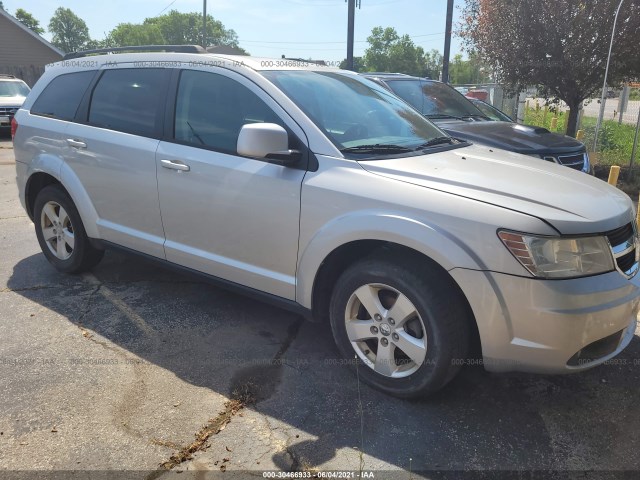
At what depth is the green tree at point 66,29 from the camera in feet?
359

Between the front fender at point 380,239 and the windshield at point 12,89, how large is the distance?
670 inches

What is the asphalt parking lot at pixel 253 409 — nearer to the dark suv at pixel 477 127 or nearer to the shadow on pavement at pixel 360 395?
the shadow on pavement at pixel 360 395

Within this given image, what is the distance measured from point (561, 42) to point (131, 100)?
7648 mm

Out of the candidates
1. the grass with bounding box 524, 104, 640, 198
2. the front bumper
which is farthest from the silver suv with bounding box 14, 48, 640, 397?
the grass with bounding box 524, 104, 640, 198

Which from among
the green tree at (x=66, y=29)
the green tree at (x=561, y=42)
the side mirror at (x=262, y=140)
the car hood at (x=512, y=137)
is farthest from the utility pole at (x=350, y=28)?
the green tree at (x=66, y=29)

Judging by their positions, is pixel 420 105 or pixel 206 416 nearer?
pixel 206 416

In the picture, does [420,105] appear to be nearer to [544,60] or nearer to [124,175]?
[544,60]

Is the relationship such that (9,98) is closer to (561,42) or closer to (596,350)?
(561,42)

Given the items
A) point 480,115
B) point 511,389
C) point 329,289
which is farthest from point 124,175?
point 480,115

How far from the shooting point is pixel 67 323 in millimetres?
3959

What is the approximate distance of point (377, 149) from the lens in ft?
10.6

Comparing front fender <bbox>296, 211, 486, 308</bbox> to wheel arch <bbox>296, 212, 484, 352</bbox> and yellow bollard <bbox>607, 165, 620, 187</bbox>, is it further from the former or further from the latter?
yellow bollard <bbox>607, 165, 620, 187</bbox>

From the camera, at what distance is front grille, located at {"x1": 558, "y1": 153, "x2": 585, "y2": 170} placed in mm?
6191

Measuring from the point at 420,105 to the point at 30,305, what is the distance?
5187mm
